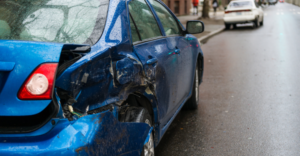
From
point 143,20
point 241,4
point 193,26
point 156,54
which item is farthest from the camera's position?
point 241,4

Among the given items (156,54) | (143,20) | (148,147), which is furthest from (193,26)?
(148,147)

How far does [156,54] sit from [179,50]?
912 millimetres

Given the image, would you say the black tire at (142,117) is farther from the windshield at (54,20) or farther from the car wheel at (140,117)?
the windshield at (54,20)

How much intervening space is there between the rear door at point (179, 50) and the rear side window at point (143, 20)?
0.26 metres

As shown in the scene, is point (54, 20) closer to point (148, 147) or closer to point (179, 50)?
point (148, 147)

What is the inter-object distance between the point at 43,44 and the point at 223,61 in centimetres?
858

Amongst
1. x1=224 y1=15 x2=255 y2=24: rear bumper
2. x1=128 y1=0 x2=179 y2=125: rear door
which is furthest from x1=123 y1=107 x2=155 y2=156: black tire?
x1=224 y1=15 x2=255 y2=24: rear bumper

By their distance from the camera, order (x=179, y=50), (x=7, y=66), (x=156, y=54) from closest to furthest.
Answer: (x=7, y=66)
(x=156, y=54)
(x=179, y=50)

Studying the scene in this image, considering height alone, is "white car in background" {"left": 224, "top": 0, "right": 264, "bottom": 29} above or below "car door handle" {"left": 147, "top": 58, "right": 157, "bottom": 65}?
below

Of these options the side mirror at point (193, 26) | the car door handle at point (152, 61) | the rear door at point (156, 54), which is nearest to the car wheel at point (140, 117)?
the rear door at point (156, 54)

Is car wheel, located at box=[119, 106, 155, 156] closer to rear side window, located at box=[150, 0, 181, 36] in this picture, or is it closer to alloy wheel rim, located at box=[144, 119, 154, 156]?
alloy wheel rim, located at box=[144, 119, 154, 156]

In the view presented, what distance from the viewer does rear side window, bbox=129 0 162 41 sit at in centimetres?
304

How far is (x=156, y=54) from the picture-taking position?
3.16 metres

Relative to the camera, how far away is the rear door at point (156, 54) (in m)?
2.91
